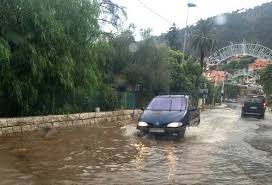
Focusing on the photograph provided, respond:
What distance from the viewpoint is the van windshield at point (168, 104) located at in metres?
16.7

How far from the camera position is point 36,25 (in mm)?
16125

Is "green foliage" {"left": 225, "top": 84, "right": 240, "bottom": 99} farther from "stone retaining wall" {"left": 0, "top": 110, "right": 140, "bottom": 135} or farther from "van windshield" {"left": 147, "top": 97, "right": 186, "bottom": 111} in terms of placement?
"van windshield" {"left": 147, "top": 97, "right": 186, "bottom": 111}

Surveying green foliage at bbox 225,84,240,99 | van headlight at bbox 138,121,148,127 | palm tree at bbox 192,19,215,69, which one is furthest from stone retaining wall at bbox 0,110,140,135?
green foliage at bbox 225,84,240,99

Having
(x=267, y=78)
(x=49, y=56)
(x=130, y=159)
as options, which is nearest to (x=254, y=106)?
(x=49, y=56)

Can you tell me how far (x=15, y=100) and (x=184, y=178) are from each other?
979cm

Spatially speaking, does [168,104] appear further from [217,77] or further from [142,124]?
[217,77]

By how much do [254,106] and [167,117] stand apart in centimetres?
1896

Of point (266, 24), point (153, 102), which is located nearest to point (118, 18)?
point (153, 102)

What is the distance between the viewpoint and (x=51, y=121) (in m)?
18.4

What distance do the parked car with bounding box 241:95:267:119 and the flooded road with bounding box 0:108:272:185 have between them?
1643 cm

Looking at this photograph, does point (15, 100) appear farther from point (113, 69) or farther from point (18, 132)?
point (113, 69)


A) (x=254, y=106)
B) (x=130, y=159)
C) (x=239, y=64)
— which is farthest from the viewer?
(x=239, y=64)

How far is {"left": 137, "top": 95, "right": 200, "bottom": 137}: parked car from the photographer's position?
15203mm

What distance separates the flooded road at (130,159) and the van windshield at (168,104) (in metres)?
1.31
